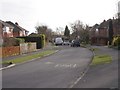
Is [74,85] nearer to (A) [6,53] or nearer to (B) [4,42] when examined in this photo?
(A) [6,53]

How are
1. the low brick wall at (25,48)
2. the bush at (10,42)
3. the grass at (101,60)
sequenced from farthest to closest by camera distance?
the low brick wall at (25,48)
the bush at (10,42)
the grass at (101,60)

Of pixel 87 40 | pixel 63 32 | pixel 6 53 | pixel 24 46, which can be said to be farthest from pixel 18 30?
pixel 63 32

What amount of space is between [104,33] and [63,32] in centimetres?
7432

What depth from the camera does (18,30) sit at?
3797 inches

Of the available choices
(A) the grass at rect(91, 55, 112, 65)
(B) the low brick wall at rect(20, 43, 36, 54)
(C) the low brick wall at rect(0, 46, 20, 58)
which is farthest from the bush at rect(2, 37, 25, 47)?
(A) the grass at rect(91, 55, 112, 65)

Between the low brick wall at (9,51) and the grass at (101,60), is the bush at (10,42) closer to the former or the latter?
the low brick wall at (9,51)

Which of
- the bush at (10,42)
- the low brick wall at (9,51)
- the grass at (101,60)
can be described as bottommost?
the grass at (101,60)

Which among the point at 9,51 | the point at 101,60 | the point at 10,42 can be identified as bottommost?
the point at 101,60

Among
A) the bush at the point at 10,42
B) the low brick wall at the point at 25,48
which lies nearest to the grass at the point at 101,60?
the bush at the point at 10,42

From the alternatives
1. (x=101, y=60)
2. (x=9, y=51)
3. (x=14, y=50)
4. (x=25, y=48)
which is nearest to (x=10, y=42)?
(x=14, y=50)

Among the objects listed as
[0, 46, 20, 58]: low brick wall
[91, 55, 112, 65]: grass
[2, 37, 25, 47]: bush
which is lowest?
[91, 55, 112, 65]: grass

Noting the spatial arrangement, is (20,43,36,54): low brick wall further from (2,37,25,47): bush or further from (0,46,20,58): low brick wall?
(0,46,20,58): low brick wall

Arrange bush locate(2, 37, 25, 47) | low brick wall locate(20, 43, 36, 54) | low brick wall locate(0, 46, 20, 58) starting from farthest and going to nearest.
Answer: low brick wall locate(20, 43, 36, 54) → bush locate(2, 37, 25, 47) → low brick wall locate(0, 46, 20, 58)

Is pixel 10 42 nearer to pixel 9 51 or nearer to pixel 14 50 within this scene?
pixel 14 50
